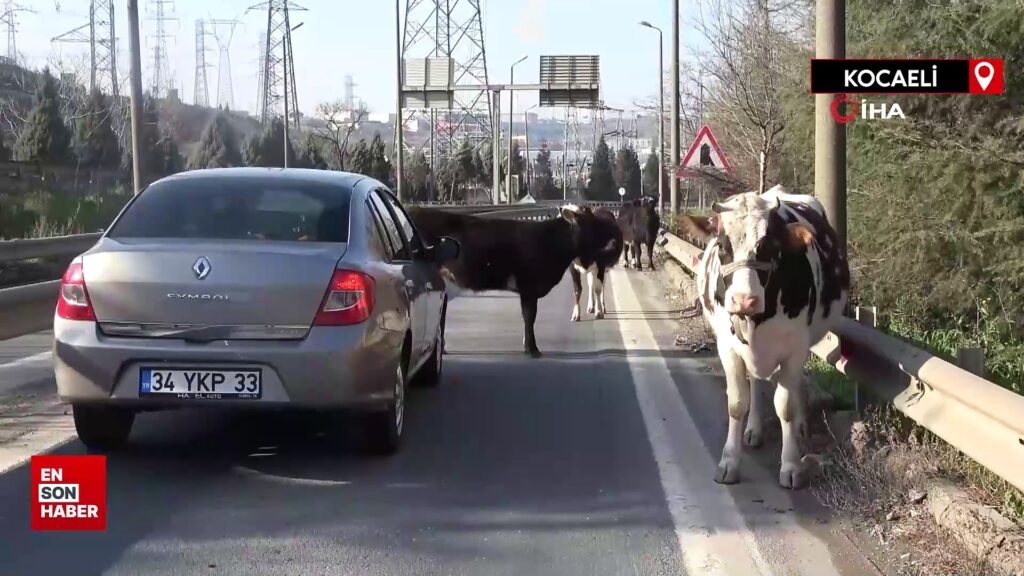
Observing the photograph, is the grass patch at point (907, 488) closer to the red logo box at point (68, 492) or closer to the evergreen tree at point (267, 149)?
the red logo box at point (68, 492)

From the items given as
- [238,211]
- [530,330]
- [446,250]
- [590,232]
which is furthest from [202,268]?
[590,232]

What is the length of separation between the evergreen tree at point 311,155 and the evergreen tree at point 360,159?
4.81 feet

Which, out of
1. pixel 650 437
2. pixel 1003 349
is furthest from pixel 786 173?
pixel 650 437

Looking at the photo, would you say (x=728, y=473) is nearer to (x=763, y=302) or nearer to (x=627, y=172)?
(x=763, y=302)

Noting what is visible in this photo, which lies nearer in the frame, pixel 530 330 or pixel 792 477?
pixel 792 477

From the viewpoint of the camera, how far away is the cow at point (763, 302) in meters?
5.99

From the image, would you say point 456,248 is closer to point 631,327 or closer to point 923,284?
point 631,327

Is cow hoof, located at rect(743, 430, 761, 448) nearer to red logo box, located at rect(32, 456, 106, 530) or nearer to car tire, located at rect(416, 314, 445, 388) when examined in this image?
car tire, located at rect(416, 314, 445, 388)

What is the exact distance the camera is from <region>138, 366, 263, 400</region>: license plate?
614 centimetres

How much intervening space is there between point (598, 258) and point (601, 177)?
349 ft

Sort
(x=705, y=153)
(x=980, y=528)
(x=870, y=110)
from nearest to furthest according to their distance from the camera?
(x=980, y=528), (x=870, y=110), (x=705, y=153)

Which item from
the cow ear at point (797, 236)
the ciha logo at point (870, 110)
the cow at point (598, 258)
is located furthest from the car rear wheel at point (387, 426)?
the ciha logo at point (870, 110)

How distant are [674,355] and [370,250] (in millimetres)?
5178

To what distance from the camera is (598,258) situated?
47.3 ft
